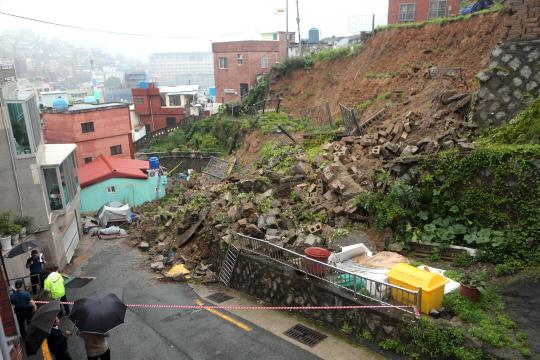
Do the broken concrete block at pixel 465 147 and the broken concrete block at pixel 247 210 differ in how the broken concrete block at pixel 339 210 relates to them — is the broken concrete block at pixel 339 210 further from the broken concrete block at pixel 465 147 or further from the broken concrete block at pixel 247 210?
the broken concrete block at pixel 465 147

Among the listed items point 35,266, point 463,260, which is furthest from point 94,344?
point 463,260

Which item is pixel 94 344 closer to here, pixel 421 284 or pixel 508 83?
pixel 421 284

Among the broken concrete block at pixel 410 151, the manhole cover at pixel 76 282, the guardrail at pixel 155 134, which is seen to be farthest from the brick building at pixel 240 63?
the broken concrete block at pixel 410 151

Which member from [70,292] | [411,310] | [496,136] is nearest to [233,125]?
[70,292]

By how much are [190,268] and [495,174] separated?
32.1ft

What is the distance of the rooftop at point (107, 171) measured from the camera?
73.3 feet

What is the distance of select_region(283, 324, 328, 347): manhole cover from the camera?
7.68 metres

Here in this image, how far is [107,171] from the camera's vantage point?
22906mm

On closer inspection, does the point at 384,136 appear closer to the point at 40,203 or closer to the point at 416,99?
the point at 416,99

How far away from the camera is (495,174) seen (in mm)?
8445

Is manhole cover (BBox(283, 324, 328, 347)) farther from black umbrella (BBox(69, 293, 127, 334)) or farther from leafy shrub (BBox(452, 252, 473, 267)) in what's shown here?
black umbrella (BBox(69, 293, 127, 334))

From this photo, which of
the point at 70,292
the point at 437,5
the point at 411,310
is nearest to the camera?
the point at 411,310

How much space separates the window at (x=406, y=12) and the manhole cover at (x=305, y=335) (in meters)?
25.4

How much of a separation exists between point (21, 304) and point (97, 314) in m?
3.56
